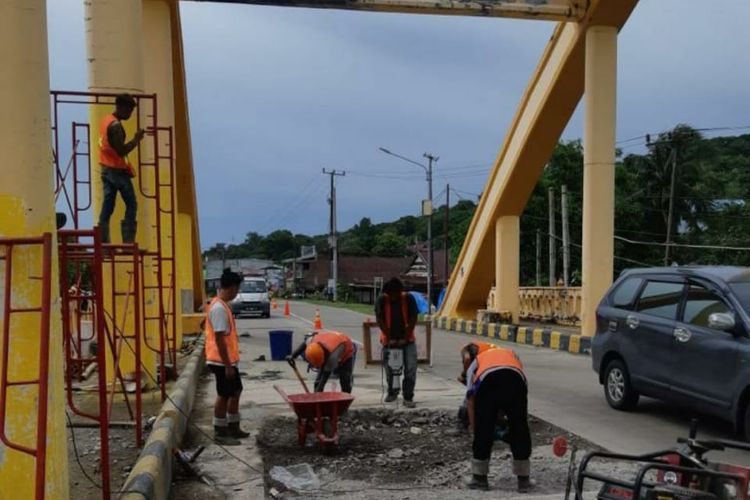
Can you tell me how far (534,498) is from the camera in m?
5.27

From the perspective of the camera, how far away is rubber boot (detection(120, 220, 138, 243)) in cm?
801

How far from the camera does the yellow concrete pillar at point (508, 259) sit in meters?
20.4

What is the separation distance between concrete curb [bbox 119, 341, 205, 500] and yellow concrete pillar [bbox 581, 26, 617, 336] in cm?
961

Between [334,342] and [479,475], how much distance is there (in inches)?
109

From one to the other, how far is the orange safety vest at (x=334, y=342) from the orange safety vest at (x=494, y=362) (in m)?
2.60

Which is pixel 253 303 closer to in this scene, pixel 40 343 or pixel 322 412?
pixel 322 412

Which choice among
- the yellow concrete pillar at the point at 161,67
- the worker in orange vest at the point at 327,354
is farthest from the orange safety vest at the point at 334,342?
the yellow concrete pillar at the point at 161,67

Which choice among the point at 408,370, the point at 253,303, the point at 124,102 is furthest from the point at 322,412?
the point at 253,303

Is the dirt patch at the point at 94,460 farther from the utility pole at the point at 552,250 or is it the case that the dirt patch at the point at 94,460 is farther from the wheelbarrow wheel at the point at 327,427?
the utility pole at the point at 552,250

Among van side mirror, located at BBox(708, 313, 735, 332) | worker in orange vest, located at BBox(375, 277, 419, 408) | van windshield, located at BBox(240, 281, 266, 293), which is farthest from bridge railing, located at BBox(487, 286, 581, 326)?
van side mirror, located at BBox(708, 313, 735, 332)

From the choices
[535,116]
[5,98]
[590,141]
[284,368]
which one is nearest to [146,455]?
[5,98]

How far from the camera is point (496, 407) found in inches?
220

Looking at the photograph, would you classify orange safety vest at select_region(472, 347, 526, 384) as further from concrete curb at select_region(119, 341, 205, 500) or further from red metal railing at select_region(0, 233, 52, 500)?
red metal railing at select_region(0, 233, 52, 500)

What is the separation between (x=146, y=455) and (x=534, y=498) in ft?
9.14
